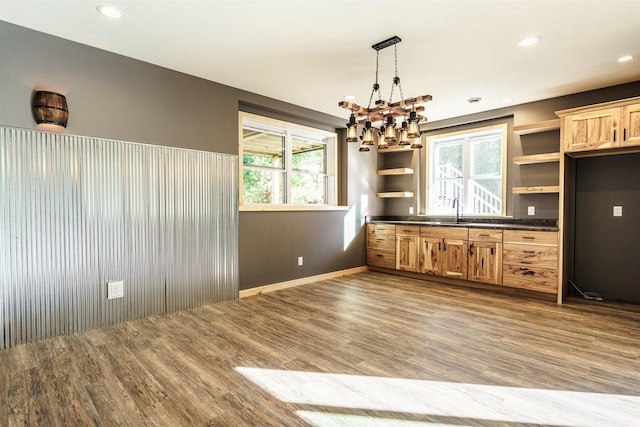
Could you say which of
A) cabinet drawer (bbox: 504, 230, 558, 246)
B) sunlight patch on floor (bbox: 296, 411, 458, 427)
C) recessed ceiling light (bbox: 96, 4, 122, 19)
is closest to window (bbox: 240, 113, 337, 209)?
recessed ceiling light (bbox: 96, 4, 122, 19)

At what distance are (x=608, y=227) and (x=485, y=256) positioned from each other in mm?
1459

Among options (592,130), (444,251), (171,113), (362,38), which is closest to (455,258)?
(444,251)

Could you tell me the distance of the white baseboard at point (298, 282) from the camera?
4266 millimetres

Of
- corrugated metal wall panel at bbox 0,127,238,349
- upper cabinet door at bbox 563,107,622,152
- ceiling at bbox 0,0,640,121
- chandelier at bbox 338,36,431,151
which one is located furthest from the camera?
upper cabinet door at bbox 563,107,622,152

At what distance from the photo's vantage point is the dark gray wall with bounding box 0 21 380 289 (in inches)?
106

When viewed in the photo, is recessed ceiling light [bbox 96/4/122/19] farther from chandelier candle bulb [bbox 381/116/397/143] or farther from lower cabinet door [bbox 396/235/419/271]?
lower cabinet door [bbox 396/235/419/271]

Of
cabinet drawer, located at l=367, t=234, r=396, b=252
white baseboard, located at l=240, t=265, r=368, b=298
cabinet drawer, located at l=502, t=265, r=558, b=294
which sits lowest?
white baseboard, located at l=240, t=265, r=368, b=298

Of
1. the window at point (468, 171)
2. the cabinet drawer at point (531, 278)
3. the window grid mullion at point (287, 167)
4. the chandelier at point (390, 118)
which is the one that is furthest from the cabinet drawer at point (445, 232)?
the window grid mullion at point (287, 167)

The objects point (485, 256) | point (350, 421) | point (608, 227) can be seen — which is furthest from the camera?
point (485, 256)

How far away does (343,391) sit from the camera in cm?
202

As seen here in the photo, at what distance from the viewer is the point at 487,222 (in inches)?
199

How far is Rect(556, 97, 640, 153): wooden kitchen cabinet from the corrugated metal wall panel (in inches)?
161

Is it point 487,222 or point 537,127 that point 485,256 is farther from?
point 537,127

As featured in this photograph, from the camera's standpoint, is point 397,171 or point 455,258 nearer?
point 455,258
